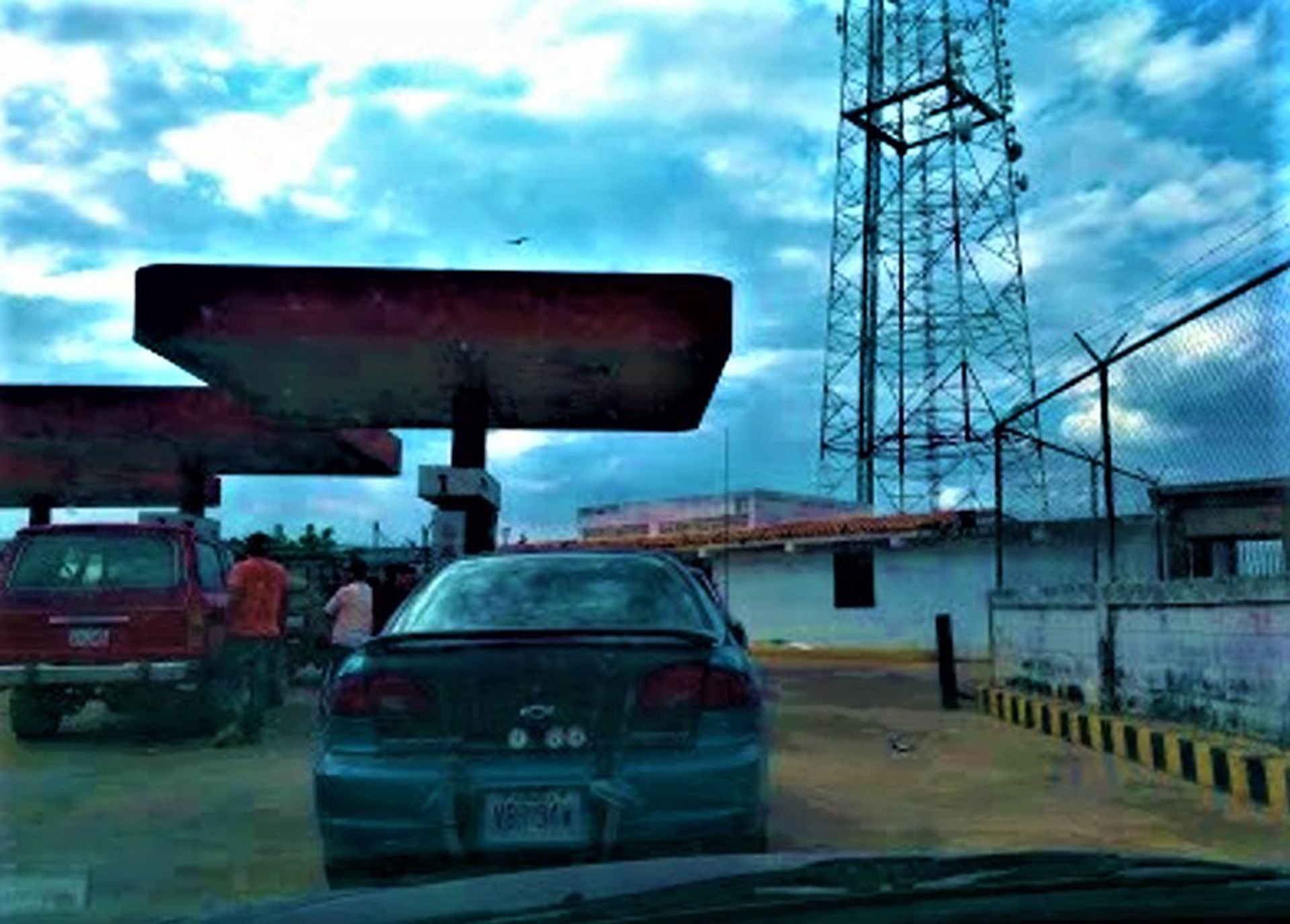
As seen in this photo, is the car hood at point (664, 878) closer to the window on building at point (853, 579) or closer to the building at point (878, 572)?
the building at point (878, 572)

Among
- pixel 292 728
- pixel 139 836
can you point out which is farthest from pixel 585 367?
pixel 139 836

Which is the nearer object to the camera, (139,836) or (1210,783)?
(139,836)

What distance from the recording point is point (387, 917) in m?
2.75

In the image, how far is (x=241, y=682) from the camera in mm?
13281

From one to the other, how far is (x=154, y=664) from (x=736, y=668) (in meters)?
7.75

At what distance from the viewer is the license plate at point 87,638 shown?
1246 cm

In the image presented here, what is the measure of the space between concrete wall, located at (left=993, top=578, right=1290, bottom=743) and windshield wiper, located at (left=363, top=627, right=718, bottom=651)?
5.36 m

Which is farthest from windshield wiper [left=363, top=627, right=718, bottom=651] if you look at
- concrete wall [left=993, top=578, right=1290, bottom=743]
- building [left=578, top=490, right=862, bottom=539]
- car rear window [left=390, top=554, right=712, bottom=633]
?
building [left=578, top=490, right=862, bottom=539]

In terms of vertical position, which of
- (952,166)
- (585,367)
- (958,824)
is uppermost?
(952,166)

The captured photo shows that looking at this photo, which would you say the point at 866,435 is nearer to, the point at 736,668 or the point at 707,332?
the point at 707,332

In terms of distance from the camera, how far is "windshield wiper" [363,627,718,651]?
5.98m

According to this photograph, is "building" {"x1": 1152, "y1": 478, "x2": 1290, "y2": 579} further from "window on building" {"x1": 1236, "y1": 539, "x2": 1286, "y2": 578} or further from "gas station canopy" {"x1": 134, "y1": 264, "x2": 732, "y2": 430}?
"gas station canopy" {"x1": 134, "y1": 264, "x2": 732, "y2": 430}

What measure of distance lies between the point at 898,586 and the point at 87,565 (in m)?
22.0

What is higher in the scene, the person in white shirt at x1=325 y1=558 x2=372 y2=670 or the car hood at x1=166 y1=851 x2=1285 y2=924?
the person in white shirt at x1=325 y1=558 x2=372 y2=670
